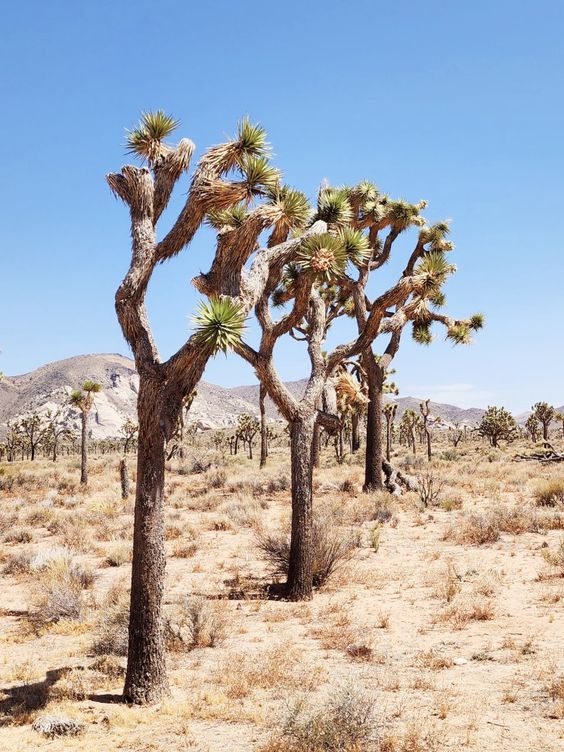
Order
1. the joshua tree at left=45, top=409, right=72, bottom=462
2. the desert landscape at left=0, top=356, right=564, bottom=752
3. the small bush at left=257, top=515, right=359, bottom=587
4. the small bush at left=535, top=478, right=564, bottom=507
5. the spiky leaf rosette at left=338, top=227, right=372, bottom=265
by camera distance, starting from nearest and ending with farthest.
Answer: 1. the desert landscape at left=0, top=356, right=564, bottom=752
2. the spiky leaf rosette at left=338, top=227, right=372, bottom=265
3. the small bush at left=257, top=515, right=359, bottom=587
4. the small bush at left=535, top=478, right=564, bottom=507
5. the joshua tree at left=45, top=409, right=72, bottom=462

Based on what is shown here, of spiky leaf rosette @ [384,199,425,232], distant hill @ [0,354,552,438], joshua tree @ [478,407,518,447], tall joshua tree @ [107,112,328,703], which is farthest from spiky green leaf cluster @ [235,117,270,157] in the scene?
distant hill @ [0,354,552,438]

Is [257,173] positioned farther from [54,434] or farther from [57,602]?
[54,434]

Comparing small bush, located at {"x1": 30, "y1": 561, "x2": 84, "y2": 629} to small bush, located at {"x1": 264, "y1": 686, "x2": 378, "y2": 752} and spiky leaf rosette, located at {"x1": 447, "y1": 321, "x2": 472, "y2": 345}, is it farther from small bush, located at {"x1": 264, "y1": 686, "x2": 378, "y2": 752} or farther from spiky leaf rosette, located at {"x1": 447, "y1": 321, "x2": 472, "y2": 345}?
spiky leaf rosette, located at {"x1": 447, "y1": 321, "x2": 472, "y2": 345}

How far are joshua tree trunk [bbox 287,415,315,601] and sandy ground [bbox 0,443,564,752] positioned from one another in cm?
36

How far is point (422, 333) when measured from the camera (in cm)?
2011

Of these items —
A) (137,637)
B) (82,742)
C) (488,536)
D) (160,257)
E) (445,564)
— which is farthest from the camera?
(488,536)

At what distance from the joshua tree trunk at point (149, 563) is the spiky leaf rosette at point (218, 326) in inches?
29.2

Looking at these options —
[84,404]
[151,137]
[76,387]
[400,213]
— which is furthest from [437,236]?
[76,387]

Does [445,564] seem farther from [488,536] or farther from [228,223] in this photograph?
[228,223]

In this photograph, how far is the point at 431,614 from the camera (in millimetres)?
9180

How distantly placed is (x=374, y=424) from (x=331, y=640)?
1290cm

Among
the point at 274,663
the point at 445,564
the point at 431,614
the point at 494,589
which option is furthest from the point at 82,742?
the point at 445,564

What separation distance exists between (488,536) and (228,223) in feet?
29.5

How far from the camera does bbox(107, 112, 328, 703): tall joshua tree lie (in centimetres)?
639
